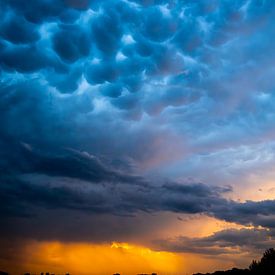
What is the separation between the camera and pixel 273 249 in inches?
2589

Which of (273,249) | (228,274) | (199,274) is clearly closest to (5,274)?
(199,274)

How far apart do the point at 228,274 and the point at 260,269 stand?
813 cm

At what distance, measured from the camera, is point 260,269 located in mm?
59812

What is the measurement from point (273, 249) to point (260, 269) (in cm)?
707

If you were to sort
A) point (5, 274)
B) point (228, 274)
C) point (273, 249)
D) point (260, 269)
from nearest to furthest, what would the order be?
1. point (228, 274)
2. point (260, 269)
3. point (273, 249)
4. point (5, 274)

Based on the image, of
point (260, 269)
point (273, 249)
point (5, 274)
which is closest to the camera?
point (260, 269)

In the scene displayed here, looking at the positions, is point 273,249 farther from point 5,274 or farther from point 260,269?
point 5,274

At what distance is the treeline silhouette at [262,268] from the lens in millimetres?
54250

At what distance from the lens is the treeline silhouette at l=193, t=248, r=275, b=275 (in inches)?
2136

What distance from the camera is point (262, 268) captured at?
60.2m

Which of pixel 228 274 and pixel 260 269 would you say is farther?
pixel 260 269

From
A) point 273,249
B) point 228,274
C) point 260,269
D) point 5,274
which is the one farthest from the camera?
point 5,274

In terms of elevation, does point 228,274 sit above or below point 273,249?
below

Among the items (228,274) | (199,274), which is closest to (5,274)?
(199,274)
